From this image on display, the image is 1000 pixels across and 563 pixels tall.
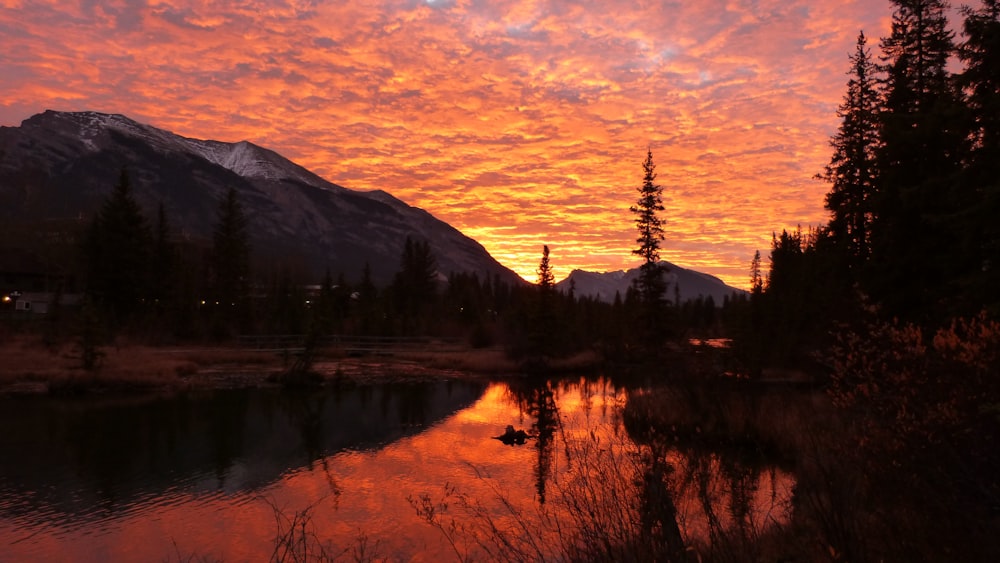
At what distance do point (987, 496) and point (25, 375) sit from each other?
128ft

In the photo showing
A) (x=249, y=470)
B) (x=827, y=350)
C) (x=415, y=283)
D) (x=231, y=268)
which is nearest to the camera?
(x=827, y=350)

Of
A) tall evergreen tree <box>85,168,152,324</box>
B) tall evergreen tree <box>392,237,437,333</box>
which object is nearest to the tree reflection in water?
tall evergreen tree <box>85,168,152,324</box>

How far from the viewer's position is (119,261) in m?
53.8

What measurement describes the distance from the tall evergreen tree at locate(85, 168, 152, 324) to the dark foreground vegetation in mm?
182

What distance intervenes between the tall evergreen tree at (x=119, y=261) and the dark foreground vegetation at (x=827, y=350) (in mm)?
182

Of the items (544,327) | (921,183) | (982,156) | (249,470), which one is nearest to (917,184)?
(921,183)

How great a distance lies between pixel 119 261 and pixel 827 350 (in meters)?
56.7

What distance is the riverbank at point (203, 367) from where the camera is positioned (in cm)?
3092

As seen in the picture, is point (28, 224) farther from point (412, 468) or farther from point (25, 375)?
point (412, 468)

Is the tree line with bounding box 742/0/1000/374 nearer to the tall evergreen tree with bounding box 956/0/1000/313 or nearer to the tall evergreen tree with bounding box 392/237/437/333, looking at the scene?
the tall evergreen tree with bounding box 956/0/1000/313

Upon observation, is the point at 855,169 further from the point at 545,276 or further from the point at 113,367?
the point at 113,367

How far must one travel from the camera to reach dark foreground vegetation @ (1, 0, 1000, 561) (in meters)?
5.39

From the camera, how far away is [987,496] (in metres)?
4.86

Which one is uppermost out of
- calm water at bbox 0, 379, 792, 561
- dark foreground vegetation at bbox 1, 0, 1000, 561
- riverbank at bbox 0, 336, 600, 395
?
dark foreground vegetation at bbox 1, 0, 1000, 561
